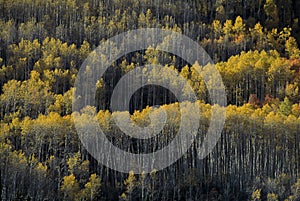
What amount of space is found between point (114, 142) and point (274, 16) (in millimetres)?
56442

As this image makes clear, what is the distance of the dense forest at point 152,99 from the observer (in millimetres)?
81500

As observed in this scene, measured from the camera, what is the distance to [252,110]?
94.6m

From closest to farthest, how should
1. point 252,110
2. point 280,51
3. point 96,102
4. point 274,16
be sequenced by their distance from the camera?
point 252,110
point 96,102
point 280,51
point 274,16

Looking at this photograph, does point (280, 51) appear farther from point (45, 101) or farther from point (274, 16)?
point (45, 101)

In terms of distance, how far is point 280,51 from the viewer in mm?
123188

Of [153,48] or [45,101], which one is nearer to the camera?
[45,101]

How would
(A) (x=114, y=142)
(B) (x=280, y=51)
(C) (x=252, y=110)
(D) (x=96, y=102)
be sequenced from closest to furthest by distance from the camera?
(A) (x=114, y=142) < (C) (x=252, y=110) < (D) (x=96, y=102) < (B) (x=280, y=51)

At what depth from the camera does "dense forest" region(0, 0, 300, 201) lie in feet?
267

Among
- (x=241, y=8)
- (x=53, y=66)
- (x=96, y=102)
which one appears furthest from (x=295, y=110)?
(x=241, y=8)

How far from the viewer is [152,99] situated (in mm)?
104500

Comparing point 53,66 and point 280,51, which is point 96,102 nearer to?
point 53,66

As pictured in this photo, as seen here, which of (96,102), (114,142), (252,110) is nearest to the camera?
(114,142)

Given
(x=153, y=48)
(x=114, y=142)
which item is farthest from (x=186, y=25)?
(x=114, y=142)

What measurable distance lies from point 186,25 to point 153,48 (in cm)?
1251
